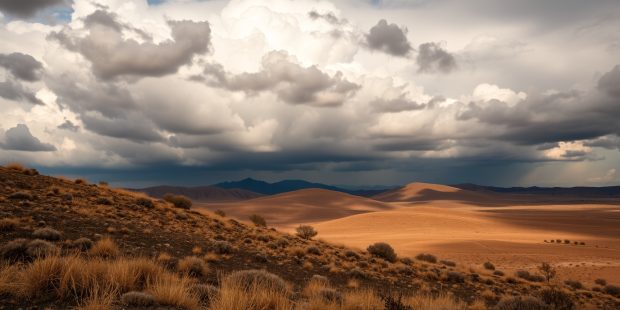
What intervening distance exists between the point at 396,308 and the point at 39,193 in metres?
20.7

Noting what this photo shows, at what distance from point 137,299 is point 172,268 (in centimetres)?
599

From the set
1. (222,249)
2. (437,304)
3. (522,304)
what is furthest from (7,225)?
(522,304)

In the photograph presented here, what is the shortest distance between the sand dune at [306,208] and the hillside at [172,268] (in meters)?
62.5

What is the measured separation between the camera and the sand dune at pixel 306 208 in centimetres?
10669

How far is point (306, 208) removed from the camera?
404 ft

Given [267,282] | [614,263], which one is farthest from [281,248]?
[614,263]

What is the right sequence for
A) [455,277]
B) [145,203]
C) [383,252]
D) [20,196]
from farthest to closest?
[383,252]
[145,203]
[455,277]
[20,196]

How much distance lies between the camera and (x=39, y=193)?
20562 millimetres

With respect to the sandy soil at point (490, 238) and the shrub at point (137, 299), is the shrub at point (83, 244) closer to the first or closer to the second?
the shrub at point (137, 299)

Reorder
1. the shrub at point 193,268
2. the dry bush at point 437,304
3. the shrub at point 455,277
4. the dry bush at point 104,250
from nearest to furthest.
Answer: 1. the dry bush at point 437,304
2. the shrub at point 193,268
3. the dry bush at point 104,250
4. the shrub at point 455,277

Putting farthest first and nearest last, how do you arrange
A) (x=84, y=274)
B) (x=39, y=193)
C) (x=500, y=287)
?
(x=39, y=193) < (x=500, y=287) < (x=84, y=274)

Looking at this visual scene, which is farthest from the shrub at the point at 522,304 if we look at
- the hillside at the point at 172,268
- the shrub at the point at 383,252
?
the shrub at the point at 383,252

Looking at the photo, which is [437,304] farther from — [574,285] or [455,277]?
[574,285]

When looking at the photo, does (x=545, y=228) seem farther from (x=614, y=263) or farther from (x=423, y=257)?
(x=423, y=257)
